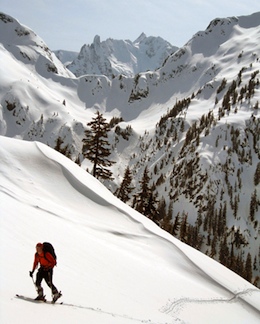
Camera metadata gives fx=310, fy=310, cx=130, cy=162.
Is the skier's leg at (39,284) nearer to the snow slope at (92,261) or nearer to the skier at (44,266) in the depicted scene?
the skier at (44,266)

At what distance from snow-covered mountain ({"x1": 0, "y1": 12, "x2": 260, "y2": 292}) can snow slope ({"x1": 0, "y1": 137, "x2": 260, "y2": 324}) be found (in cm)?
1891

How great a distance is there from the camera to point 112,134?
115062 millimetres

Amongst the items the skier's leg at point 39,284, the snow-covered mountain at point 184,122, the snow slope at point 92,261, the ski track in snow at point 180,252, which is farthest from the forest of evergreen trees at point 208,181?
the skier's leg at point 39,284

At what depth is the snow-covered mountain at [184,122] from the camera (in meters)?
70.9

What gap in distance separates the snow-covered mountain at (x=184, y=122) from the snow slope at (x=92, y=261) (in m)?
18.9

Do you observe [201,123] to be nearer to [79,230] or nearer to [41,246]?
[79,230]

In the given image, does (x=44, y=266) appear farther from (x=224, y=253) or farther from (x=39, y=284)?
(x=224, y=253)

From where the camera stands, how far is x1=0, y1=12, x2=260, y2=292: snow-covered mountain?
70938 mm

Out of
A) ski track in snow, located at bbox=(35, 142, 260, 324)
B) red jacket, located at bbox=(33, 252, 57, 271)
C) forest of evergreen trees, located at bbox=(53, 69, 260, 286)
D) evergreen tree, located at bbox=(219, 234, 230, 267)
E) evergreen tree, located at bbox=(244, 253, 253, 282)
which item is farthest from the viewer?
forest of evergreen trees, located at bbox=(53, 69, 260, 286)

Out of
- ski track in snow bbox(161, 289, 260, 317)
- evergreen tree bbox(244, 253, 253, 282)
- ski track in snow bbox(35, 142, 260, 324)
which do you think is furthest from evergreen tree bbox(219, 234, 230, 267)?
ski track in snow bbox(161, 289, 260, 317)

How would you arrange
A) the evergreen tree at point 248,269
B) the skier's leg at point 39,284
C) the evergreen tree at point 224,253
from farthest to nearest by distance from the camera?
the evergreen tree at point 224,253 < the evergreen tree at point 248,269 < the skier's leg at point 39,284

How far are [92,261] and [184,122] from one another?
96070mm

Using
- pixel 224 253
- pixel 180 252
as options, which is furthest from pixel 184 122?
pixel 180 252

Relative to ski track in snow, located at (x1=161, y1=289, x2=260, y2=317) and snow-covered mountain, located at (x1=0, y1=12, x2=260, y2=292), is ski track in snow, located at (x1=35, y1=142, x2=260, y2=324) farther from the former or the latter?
snow-covered mountain, located at (x1=0, y1=12, x2=260, y2=292)
